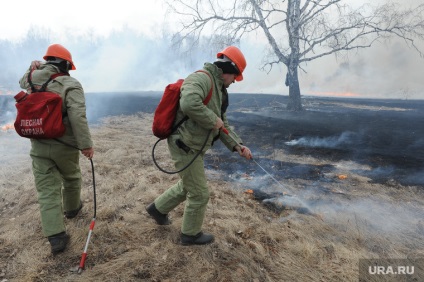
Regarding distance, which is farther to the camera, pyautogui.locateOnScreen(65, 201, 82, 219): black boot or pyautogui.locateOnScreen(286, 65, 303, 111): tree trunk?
A: pyautogui.locateOnScreen(286, 65, 303, 111): tree trunk

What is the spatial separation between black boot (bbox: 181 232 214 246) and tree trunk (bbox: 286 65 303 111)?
12.9 metres

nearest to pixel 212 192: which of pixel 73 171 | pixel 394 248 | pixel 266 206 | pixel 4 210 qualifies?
pixel 266 206

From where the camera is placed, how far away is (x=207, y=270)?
2768 mm

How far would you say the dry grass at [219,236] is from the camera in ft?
9.11

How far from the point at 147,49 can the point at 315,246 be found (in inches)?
1459

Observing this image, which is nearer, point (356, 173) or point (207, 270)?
point (207, 270)

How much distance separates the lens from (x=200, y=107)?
2.62 meters

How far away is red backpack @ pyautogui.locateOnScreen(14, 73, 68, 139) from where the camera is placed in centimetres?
280

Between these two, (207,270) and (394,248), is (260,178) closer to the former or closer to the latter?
(394,248)

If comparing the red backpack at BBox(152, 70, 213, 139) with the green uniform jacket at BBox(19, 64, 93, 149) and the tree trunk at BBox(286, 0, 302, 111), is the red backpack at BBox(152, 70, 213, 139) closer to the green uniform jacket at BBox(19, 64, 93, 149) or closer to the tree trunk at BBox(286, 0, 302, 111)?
the green uniform jacket at BBox(19, 64, 93, 149)

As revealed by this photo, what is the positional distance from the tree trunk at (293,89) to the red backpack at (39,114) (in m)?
13.3

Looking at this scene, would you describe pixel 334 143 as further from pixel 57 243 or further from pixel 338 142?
pixel 57 243

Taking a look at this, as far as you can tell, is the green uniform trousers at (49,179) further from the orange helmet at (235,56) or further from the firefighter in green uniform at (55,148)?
the orange helmet at (235,56)

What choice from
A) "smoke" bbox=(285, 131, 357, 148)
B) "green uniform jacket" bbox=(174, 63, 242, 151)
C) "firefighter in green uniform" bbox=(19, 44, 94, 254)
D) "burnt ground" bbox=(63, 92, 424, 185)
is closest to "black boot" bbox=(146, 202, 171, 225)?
"firefighter in green uniform" bbox=(19, 44, 94, 254)
